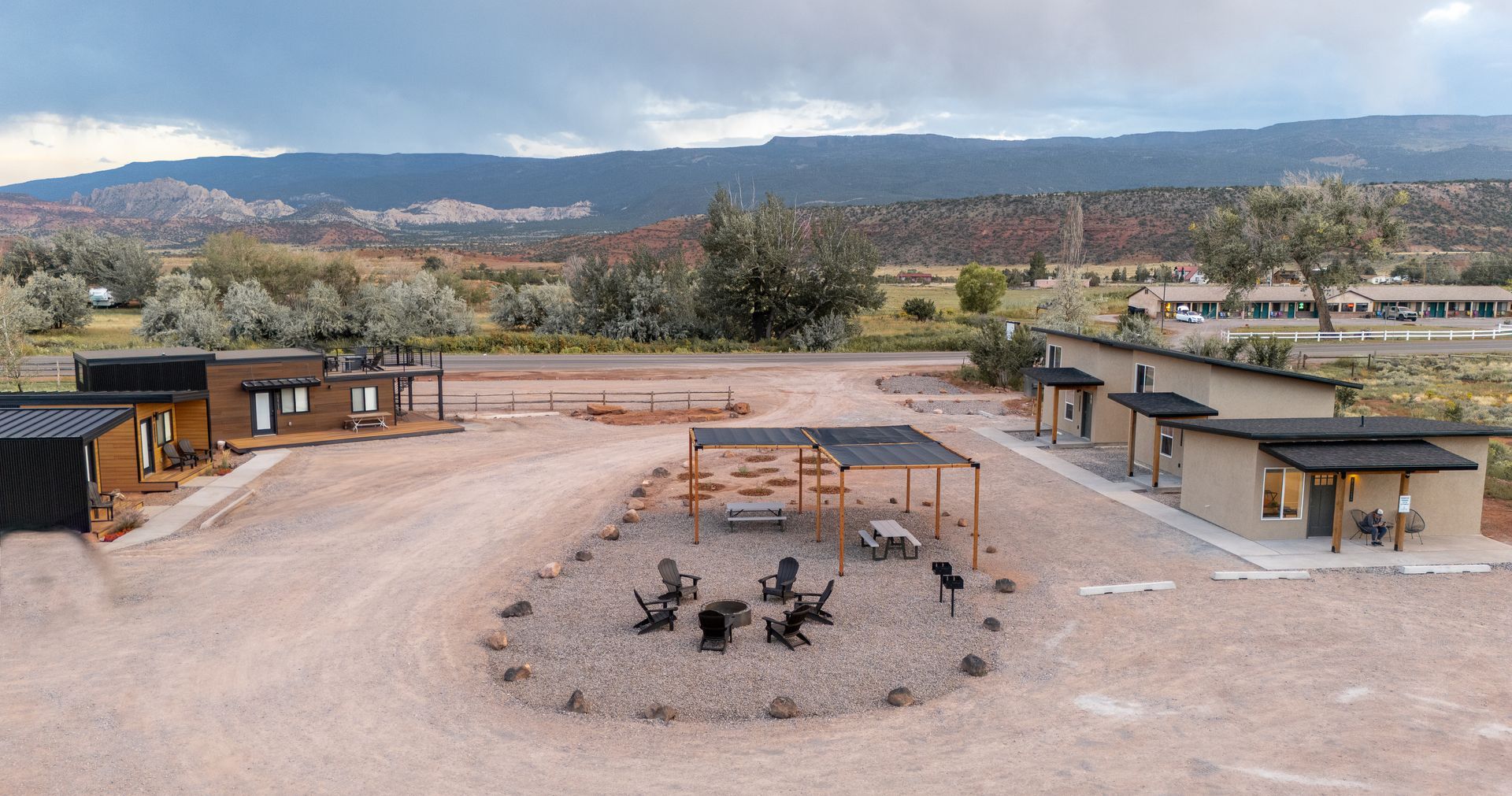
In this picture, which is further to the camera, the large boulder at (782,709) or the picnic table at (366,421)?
the picnic table at (366,421)

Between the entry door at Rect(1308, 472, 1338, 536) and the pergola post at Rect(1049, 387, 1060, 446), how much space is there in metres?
10.5

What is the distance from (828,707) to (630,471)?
14727mm

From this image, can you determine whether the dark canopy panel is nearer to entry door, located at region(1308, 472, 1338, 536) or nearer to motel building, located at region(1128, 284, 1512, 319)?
entry door, located at region(1308, 472, 1338, 536)

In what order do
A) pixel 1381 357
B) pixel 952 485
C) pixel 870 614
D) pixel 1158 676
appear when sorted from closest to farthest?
1. pixel 1158 676
2. pixel 870 614
3. pixel 952 485
4. pixel 1381 357

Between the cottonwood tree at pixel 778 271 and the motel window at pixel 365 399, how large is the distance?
95.2ft

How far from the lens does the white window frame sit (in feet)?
61.7

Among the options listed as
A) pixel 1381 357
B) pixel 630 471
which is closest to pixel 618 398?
pixel 630 471

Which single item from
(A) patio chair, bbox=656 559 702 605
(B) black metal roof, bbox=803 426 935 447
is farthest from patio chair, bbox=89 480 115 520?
(B) black metal roof, bbox=803 426 935 447

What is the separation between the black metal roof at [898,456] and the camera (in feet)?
57.3

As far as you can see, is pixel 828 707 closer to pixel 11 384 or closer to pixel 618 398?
pixel 618 398

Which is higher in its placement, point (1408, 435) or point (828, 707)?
point (1408, 435)

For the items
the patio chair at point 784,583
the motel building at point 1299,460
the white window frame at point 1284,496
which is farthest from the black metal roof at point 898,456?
the white window frame at point 1284,496

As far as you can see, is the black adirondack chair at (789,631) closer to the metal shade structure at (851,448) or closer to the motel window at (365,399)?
the metal shade structure at (851,448)

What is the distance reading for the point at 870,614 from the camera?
14.9m
